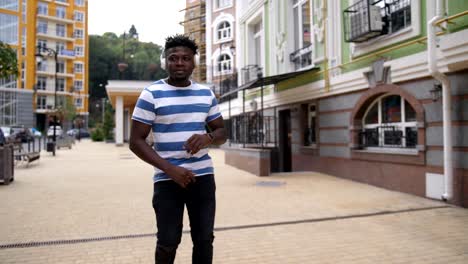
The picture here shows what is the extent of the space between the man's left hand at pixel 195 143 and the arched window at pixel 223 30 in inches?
1309

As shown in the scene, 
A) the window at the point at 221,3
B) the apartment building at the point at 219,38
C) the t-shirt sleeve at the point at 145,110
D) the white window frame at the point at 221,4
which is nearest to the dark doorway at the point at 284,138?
the t-shirt sleeve at the point at 145,110

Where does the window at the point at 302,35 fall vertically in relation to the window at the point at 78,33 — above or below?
below

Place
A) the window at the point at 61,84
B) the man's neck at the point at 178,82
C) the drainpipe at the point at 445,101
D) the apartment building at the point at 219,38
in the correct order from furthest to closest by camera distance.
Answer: the window at the point at 61,84, the apartment building at the point at 219,38, the drainpipe at the point at 445,101, the man's neck at the point at 178,82

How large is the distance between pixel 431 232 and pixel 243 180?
5.69 m

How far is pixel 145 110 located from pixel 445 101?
18.7ft

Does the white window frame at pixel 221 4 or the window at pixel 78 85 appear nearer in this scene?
the white window frame at pixel 221 4

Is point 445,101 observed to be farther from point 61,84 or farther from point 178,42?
point 61,84

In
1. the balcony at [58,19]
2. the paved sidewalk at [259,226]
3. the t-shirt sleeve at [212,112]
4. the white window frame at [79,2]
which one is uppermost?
the white window frame at [79,2]

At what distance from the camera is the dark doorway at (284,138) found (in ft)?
44.8

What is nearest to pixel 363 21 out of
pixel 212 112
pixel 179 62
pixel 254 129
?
pixel 254 129

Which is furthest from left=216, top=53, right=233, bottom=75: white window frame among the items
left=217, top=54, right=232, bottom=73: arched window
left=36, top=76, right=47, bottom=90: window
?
left=36, top=76, right=47, bottom=90: window

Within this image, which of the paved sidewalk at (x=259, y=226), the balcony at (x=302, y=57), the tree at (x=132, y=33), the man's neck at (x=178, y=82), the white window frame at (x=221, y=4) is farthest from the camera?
the tree at (x=132, y=33)

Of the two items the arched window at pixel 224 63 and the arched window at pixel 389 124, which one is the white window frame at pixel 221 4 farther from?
the arched window at pixel 389 124

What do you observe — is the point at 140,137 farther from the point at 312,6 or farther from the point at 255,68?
the point at 255,68
